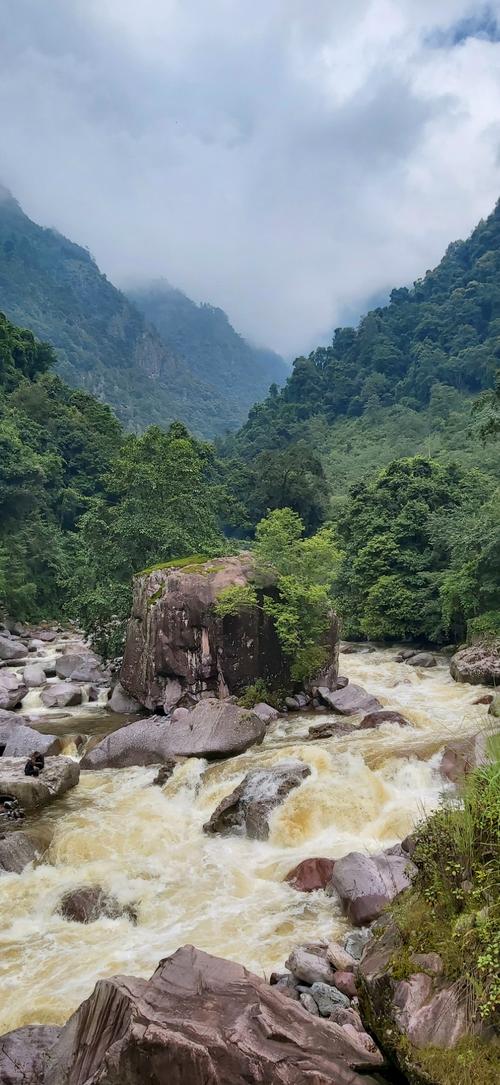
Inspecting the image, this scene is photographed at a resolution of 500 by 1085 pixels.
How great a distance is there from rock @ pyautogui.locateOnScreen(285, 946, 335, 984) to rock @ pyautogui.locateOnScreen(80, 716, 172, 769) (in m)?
7.51

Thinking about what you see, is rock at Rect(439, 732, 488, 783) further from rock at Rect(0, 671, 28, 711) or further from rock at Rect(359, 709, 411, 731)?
rock at Rect(0, 671, 28, 711)

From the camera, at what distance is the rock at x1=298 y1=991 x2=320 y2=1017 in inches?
213

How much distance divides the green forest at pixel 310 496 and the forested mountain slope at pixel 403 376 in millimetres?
287

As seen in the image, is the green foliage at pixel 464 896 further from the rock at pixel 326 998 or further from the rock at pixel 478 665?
the rock at pixel 478 665

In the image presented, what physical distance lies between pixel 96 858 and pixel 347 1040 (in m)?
6.19

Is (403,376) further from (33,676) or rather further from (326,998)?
(326,998)

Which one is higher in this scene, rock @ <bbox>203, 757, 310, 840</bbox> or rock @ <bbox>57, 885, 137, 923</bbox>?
rock @ <bbox>203, 757, 310, 840</bbox>

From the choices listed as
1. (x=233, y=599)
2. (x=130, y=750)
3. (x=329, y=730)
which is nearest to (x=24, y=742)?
(x=130, y=750)

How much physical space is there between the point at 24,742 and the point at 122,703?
191 inches

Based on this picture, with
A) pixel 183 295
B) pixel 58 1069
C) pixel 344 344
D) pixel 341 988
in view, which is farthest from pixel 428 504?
pixel 183 295

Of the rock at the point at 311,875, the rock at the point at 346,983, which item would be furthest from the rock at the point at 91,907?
the rock at the point at 346,983

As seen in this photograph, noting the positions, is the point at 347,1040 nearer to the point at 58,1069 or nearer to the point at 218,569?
the point at 58,1069

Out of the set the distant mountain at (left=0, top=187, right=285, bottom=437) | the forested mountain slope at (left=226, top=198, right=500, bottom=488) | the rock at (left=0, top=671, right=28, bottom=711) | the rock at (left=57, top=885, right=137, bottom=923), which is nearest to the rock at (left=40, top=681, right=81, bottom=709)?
the rock at (left=0, top=671, right=28, bottom=711)

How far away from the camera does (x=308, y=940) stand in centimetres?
708
